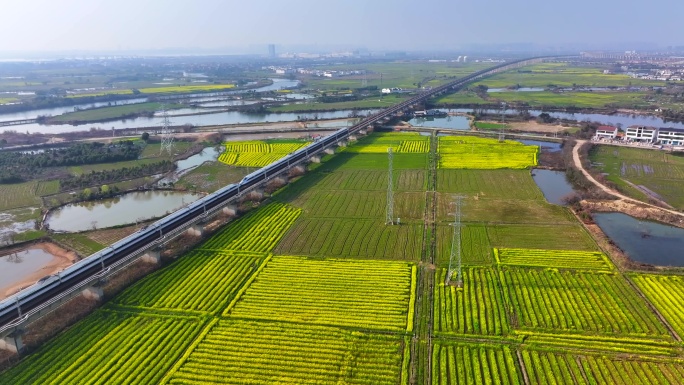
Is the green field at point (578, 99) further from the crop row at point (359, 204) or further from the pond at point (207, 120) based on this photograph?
the crop row at point (359, 204)

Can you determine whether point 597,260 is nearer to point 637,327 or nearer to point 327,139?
point 637,327

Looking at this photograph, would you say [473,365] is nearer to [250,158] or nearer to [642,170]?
[642,170]

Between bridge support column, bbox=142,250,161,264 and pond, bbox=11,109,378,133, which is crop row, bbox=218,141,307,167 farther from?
bridge support column, bbox=142,250,161,264

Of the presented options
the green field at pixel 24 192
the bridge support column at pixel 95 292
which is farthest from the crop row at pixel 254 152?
the bridge support column at pixel 95 292

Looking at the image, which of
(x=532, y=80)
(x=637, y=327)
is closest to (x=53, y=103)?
(x=637, y=327)

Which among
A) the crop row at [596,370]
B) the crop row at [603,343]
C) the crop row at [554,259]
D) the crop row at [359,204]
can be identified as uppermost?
the crop row at [359,204]

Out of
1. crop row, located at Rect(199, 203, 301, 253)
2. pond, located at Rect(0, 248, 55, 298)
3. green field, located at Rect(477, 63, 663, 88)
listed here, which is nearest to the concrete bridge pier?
crop row, located at Rect(199, 203, 301, 253)
